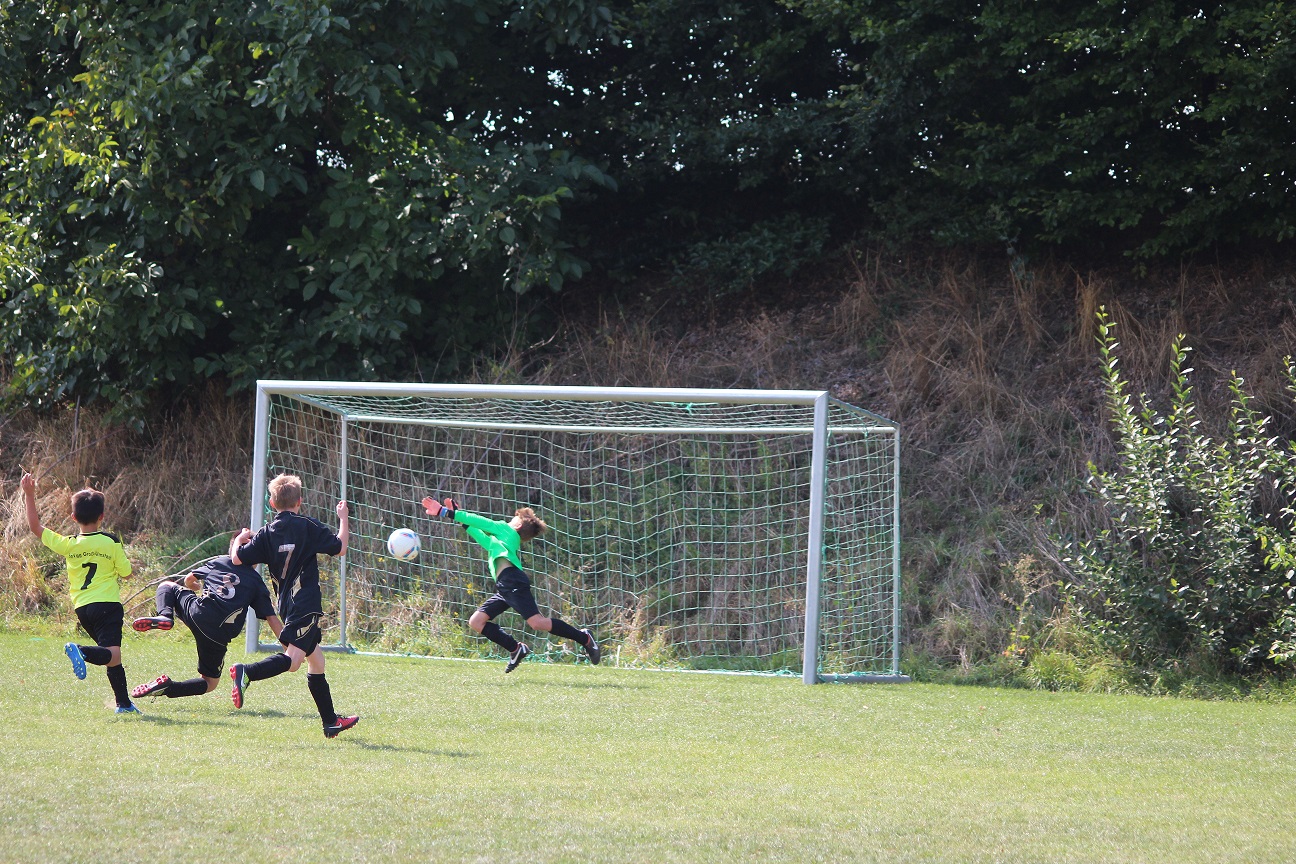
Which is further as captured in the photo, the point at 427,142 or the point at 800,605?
the point at 427,142

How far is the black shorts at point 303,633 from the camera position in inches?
243

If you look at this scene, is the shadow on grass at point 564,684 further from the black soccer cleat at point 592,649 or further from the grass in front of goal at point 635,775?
the black soccer cleat at point 592,649

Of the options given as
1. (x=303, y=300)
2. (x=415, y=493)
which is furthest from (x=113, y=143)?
(x=415, y=493)

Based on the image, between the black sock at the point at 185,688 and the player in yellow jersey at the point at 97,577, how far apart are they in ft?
0.71

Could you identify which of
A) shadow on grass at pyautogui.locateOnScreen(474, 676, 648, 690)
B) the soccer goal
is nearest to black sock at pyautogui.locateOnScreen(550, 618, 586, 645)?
shadow on grass at pyautogui.locateOnScreen(474, 676, 648, 690)

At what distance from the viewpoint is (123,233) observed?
506 inches

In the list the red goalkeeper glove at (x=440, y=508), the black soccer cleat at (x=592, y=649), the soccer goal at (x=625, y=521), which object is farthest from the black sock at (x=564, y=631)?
the soccer goal at (x=625, y=521)

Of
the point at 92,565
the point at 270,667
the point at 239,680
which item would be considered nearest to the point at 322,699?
the point at 270,667

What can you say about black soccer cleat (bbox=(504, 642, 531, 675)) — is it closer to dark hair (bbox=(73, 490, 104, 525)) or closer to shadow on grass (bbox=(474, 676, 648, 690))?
shadow on grass (bbox=(474, 676, 648, 690))

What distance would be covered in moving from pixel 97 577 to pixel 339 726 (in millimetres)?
1691

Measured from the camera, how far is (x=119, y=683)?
6.66 m

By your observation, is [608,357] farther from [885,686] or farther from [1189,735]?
[1189,735]

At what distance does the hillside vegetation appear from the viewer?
413 inches

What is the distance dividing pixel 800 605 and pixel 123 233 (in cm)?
802
